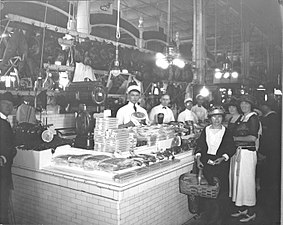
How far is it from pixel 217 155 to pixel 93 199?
5.05 feet

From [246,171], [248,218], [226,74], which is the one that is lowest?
[248,218]

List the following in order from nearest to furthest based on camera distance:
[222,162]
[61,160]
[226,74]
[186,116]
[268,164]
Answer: [61,160] < [268,164] < [222,162] < [186,116] < [226,74]

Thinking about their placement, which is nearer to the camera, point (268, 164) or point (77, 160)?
point (77, 160)

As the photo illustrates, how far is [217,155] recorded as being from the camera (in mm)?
3396

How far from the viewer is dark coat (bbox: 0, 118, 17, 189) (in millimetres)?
2469

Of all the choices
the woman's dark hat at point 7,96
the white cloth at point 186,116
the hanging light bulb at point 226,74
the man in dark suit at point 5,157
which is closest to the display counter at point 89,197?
the man in dark suit at point 5,157

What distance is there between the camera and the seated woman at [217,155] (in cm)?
335

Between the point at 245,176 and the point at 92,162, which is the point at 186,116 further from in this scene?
the point at 92,162

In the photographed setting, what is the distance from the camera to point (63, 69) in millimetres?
4508

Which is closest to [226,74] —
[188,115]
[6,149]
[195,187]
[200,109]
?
[200,109]

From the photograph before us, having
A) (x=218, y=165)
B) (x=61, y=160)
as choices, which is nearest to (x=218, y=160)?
(x=218, y=165)

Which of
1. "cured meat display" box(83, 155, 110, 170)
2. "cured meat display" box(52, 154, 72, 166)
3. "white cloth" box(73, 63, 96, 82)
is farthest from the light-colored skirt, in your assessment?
"white cloth" box(73, 63, 96, 82)

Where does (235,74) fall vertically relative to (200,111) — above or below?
above

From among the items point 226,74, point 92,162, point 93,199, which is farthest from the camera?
point 226,74
